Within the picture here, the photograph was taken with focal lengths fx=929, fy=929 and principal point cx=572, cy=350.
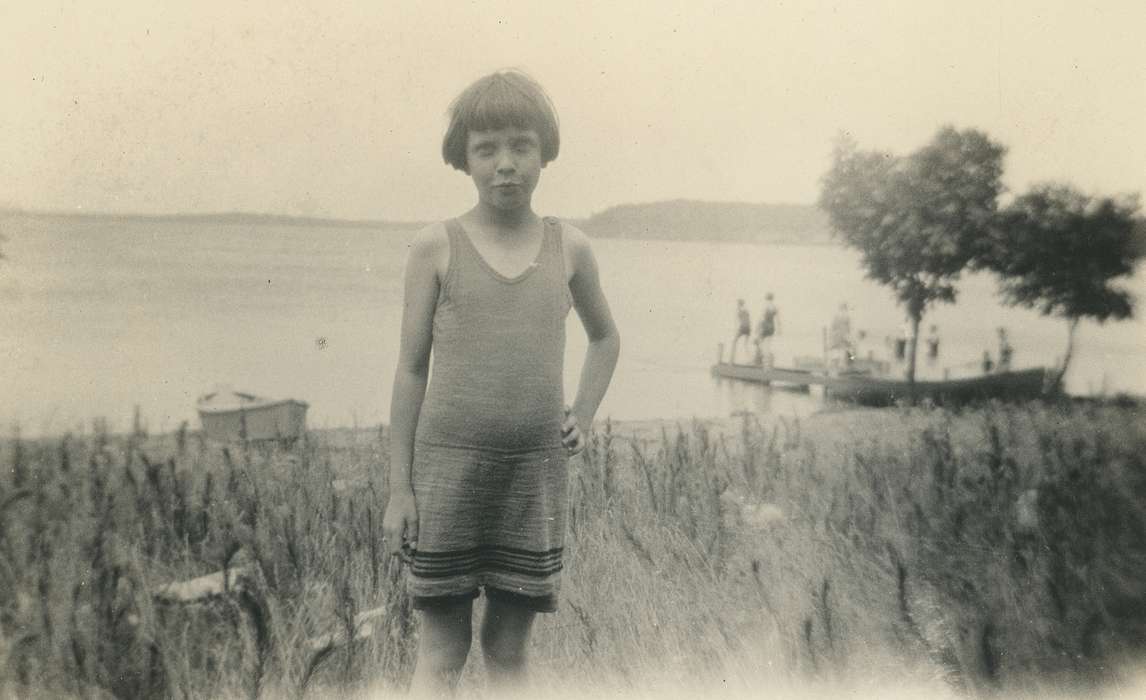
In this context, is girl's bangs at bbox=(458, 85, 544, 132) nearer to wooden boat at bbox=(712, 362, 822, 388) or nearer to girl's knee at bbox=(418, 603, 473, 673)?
girl's knee at bbox=(418, 603, 473, 673)

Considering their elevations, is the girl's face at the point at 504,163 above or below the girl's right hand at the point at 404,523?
above

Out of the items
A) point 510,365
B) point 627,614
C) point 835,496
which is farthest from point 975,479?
point 510,365

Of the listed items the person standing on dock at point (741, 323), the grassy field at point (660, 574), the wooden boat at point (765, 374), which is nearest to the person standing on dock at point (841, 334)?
the person standing on dock at point (741, 323)

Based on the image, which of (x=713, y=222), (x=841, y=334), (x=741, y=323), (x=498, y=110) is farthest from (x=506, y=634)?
(x=841, y=334)

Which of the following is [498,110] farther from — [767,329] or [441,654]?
[767,329]

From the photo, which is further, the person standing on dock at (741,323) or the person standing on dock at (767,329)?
the person standing on dock at (741,323)

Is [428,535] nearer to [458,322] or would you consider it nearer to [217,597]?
[458,322]

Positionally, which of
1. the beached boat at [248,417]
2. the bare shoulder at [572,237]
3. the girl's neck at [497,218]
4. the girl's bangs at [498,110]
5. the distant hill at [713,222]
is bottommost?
the beached boat at [248,417]

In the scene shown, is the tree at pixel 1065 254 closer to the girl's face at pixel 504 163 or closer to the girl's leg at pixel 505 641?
the girl's face at pixel 504 163
